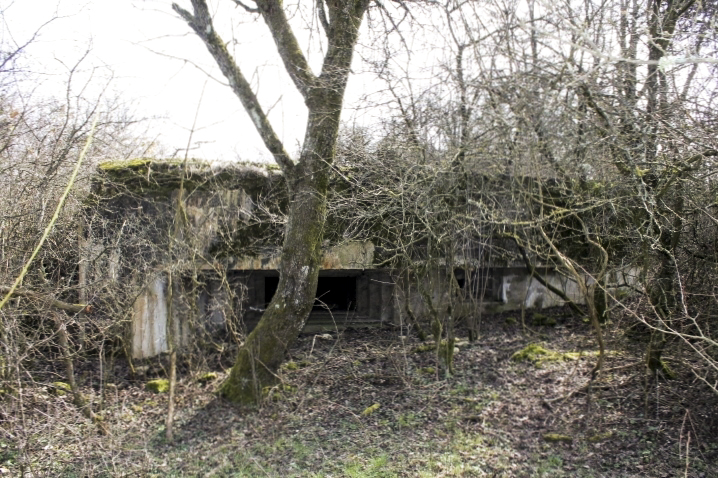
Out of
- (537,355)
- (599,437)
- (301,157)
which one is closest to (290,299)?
(301,157)

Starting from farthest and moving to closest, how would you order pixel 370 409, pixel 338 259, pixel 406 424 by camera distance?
pixel 338 259, pixel 370 409, pixel 406 424

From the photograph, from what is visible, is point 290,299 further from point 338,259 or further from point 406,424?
point 406,424

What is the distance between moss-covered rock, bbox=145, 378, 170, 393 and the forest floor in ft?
0.41

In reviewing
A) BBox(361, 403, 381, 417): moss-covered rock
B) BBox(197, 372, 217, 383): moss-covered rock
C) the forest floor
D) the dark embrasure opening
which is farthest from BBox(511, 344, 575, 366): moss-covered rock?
BBox(197, 372, 217, 383): moss-covered rock

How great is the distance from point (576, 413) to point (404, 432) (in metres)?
1.64

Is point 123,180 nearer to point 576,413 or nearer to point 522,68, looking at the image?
point 522,68

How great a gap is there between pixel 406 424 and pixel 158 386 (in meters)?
2.71

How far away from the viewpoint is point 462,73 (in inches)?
197

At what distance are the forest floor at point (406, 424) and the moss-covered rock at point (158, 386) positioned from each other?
0.13 meters

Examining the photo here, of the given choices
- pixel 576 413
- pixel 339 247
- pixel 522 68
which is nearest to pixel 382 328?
pixel 339 247

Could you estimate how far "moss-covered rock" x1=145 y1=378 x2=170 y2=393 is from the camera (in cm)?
633

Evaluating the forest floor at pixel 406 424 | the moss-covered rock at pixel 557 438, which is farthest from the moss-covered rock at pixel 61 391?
the moss-covered rock at pixel 557 438

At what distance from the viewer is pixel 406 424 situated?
18.5 ft

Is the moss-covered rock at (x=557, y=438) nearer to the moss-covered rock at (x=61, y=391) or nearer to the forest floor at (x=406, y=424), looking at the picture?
the forest floor at (x=406, y=424)
